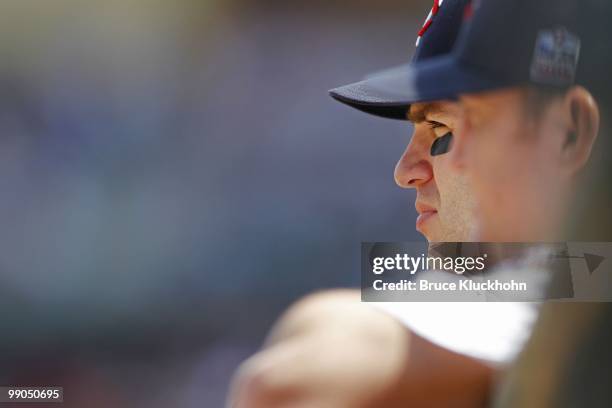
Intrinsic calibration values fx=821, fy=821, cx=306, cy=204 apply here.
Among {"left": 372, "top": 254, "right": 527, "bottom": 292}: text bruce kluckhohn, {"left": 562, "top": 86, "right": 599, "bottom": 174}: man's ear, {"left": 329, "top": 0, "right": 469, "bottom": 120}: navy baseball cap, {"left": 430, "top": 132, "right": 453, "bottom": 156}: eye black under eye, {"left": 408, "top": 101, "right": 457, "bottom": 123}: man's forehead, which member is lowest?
{"left": 372, "top": 254, "right": 527, "bottom": 292}: text bruce kluckhohn

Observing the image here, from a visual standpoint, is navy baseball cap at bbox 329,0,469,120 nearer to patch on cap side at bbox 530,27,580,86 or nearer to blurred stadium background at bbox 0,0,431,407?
patch on cap side at bbox 530,27,580,86

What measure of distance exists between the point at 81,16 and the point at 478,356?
9.67 feet

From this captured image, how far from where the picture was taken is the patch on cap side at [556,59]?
547mm

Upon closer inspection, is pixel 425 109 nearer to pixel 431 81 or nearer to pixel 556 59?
pixel 431 81

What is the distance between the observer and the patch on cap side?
0.55 metres

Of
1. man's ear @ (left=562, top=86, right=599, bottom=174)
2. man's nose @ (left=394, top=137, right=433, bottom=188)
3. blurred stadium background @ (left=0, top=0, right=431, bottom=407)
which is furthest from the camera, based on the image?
blurred stadium background @ (left=0, top=0, right=431, bottom=407)

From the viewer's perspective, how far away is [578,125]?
0.51 metres

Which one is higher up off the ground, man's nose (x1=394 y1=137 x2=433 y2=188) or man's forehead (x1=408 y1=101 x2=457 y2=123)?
man's forehead (x1=408 y1=101 x2=457 y2=123)

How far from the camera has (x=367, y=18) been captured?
321 centimetres

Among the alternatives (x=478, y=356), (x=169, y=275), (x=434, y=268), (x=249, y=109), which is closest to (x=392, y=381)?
(x=478, y=356)

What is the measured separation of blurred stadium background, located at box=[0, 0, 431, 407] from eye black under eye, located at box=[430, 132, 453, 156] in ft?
6.55

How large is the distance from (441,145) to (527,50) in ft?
0.76

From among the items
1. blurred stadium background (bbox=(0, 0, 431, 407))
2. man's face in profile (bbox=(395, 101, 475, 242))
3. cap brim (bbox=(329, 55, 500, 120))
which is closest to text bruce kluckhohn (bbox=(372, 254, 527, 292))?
man's face in profile (bbox=(395, 101, 475, 242))

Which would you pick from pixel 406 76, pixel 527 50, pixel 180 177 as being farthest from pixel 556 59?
pixel 180 177
